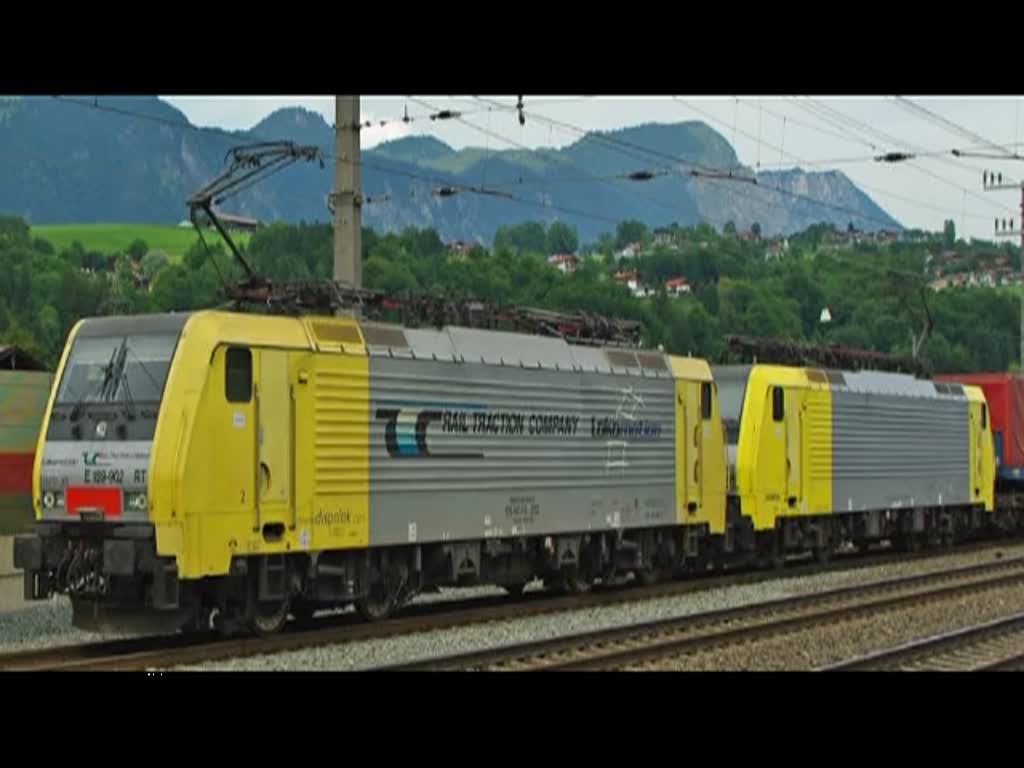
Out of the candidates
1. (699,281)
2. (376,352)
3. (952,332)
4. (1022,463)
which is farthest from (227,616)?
(699,281)

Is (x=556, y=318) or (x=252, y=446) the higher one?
(x=556, y=318)

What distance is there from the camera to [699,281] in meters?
138

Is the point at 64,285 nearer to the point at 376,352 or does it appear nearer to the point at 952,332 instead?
the point at 952,332

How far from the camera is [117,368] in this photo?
619 inches

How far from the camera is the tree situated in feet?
616

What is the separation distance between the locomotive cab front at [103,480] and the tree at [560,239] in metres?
171

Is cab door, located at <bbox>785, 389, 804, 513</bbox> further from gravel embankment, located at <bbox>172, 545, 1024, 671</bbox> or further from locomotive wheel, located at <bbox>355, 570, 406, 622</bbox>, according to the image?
locomotive wheel, located at <bbox>355, 570, 406, 622</bbox>

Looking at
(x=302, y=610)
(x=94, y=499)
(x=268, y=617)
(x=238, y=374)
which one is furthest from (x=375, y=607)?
(x=94, y=499)

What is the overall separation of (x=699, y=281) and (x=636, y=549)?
11670 cm

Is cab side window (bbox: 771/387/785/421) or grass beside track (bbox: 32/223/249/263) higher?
grass beside track (bbox: 32/223/249/263)

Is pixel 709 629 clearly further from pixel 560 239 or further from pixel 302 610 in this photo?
pixel 560 239

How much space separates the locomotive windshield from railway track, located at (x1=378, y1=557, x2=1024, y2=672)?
423 cm

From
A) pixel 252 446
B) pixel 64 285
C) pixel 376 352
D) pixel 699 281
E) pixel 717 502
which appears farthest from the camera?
pixel 699 281

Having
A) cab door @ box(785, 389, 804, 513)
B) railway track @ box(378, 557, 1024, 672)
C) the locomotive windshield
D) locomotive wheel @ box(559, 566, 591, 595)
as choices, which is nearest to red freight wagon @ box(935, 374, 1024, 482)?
cab door @ box(785, 389, 804, 513)
